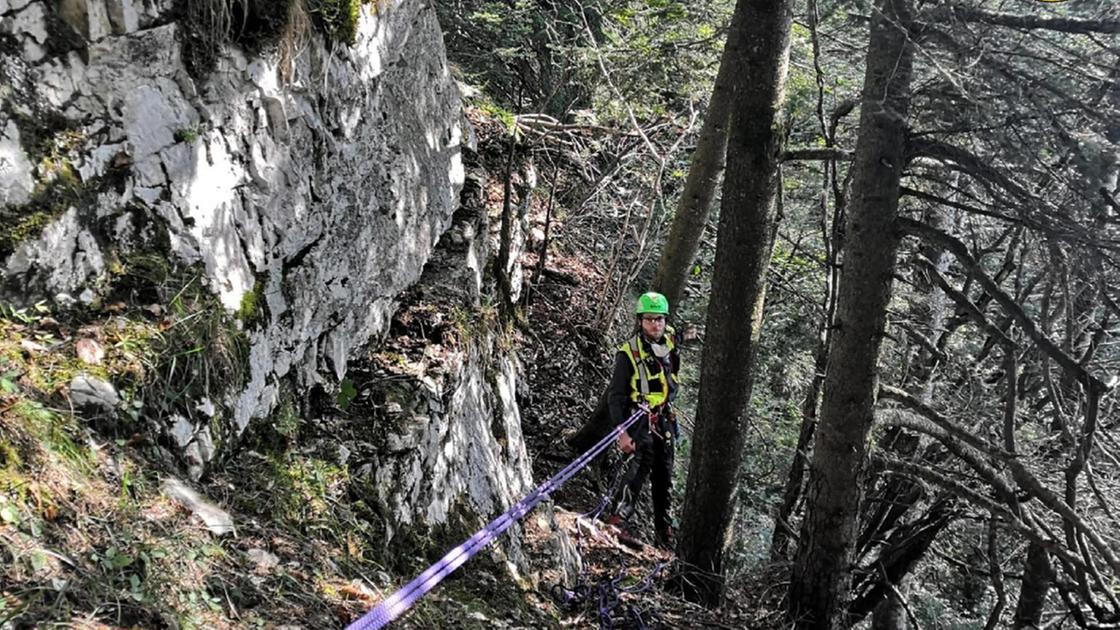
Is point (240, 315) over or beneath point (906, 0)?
beneath

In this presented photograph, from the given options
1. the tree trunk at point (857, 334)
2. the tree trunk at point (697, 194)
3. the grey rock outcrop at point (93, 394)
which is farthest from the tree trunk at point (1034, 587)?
the grey rock outcrop at point (93, 394)

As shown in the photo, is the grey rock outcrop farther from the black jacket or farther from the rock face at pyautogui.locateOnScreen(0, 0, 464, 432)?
the black jacket

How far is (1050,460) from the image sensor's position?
6.90 metres

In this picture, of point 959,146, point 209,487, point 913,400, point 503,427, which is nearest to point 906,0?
point 959,146

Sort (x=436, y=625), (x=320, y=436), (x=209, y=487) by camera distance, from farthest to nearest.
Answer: (x=320, y=436), (x=436, y=625), (x=209, y=487)

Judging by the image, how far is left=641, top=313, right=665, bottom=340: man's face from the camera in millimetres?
6824

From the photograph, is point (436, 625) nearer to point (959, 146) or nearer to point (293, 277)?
point (293, 277)

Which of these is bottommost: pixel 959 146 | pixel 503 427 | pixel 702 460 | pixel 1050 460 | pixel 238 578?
pixel 1050 460

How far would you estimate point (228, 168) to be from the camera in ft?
12.3

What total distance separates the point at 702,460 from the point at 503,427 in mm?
1615

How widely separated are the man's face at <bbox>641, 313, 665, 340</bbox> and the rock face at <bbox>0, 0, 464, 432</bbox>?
7.36 feet

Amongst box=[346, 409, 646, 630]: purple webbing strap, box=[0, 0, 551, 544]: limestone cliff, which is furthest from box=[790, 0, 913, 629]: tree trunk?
box=[0, 0, 551, 544]: limestone cliff

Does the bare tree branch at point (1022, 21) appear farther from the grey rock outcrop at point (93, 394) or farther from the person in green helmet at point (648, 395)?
the grey rock outcrop at point (93, 394)

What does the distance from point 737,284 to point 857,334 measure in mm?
1055
